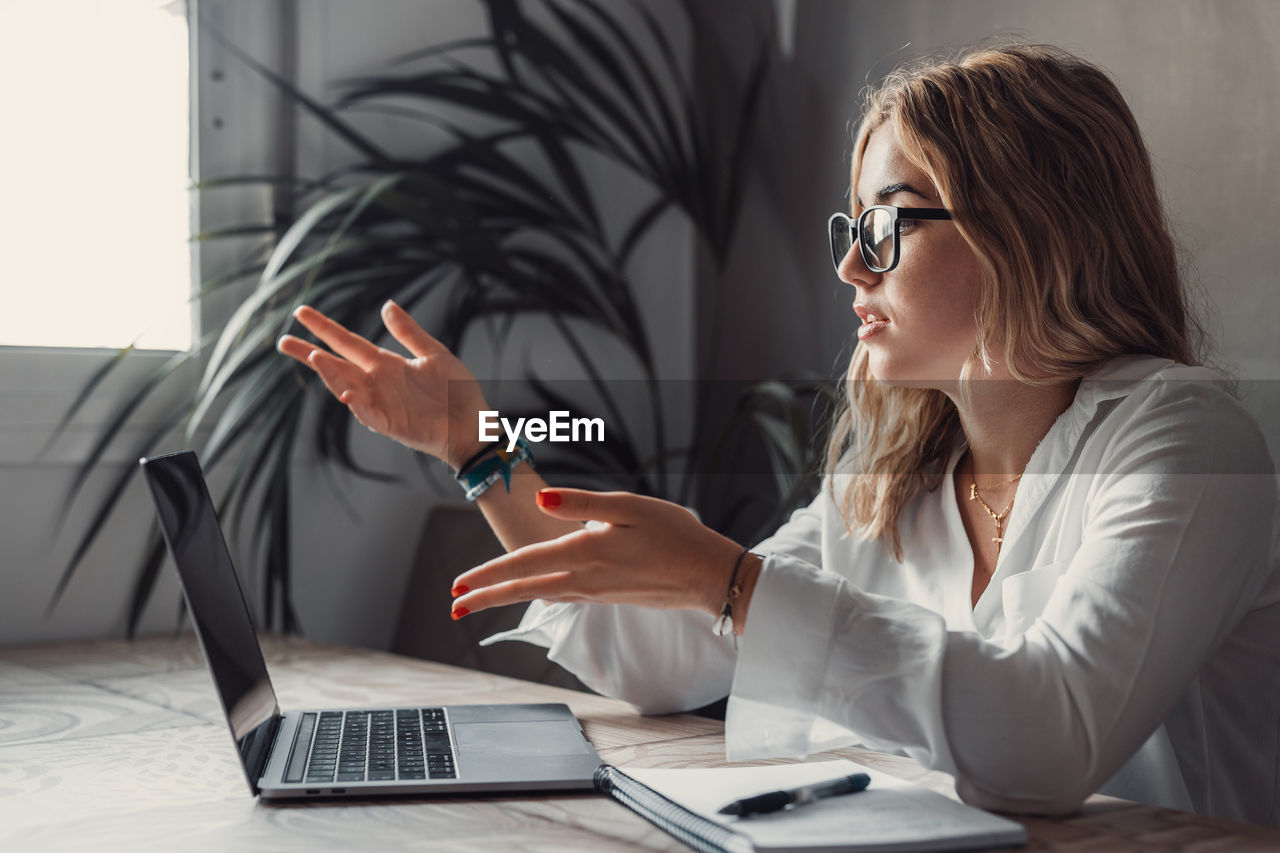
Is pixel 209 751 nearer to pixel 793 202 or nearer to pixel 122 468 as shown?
pixel 122 468

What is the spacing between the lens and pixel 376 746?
1.10 metres

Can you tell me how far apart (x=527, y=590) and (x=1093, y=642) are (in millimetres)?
444

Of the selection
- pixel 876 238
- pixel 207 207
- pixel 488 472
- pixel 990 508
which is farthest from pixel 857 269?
pixel 207 207

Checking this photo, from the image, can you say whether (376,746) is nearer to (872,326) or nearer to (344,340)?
(344,340)

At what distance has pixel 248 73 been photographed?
2.13 metres

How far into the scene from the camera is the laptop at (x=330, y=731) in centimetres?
97

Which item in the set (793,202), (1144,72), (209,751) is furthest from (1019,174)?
(793,202)

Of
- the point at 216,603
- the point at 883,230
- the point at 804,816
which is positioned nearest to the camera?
the point at 804,816

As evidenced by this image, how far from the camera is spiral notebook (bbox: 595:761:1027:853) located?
0.81m

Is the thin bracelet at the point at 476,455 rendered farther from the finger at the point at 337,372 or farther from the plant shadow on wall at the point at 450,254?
the plant shadow on wall at the point at 450,254

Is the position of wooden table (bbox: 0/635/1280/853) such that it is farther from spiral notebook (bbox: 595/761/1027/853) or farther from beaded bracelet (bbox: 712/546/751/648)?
beaded bracelet (bbox: 712/546/751/648)

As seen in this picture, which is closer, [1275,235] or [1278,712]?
[1278,712]

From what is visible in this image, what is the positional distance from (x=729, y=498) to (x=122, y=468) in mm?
1276

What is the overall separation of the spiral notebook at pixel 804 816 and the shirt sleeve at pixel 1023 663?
36 mm
